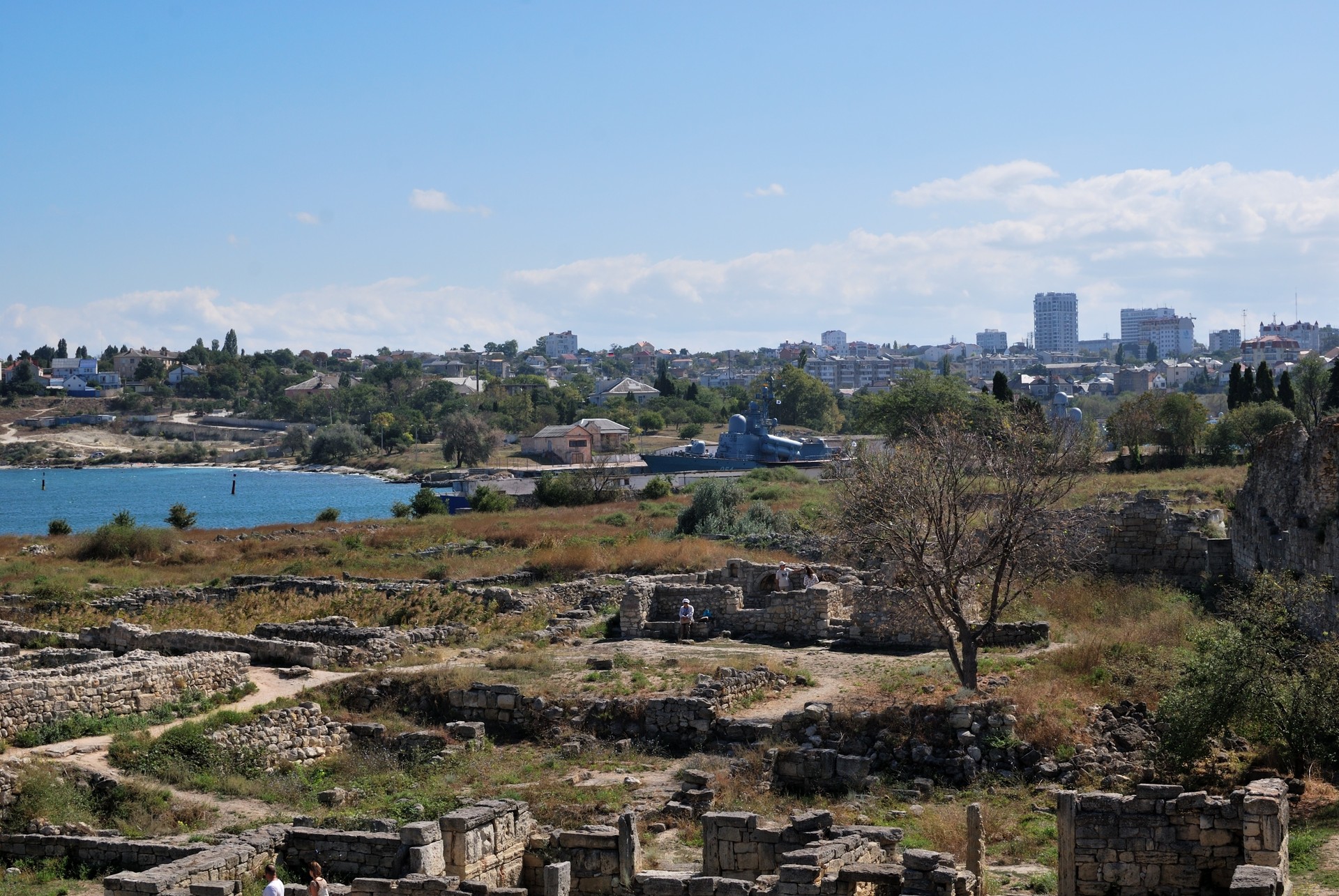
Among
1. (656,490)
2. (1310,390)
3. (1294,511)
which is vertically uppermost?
(1310,390)

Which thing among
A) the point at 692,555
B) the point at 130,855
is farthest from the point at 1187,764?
the point at 692,555

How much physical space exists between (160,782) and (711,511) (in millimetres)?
27948

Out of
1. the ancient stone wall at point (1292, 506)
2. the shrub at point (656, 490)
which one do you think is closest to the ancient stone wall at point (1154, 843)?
the ancient stone wall at point (1292, 506)

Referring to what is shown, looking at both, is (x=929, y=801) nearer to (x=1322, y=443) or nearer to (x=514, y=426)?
(x=1322, y=443)

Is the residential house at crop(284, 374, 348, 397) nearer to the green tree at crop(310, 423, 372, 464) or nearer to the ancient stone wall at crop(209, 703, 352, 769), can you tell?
the green tree at crop(310, 423, 372, 464)

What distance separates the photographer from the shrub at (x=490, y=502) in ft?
180

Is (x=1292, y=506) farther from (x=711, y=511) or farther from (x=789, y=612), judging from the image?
(x=711, y=511)

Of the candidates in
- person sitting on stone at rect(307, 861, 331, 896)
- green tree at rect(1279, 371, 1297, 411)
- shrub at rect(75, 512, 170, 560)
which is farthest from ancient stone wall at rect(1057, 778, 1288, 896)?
green tree at rect(1279, 371, 1297, 411)

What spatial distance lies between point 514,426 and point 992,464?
129197 mm

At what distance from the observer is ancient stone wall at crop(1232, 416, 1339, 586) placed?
2130cm

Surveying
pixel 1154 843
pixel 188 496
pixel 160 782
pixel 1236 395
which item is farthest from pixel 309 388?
pixel 1154 843

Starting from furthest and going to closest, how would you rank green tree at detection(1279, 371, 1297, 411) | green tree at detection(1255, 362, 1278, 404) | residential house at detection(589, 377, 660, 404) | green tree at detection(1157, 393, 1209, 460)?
residential house at detection(589, 377, 660, 404), green tree at detection(1255, 362, 1278, 404), green tree at detection(1279, 371, 1297, 411), green tree at detection(1157, 393, 1209, 460)

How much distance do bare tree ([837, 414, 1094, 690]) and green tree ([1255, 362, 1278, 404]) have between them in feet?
156

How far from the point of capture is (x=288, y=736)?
64.1 feet
